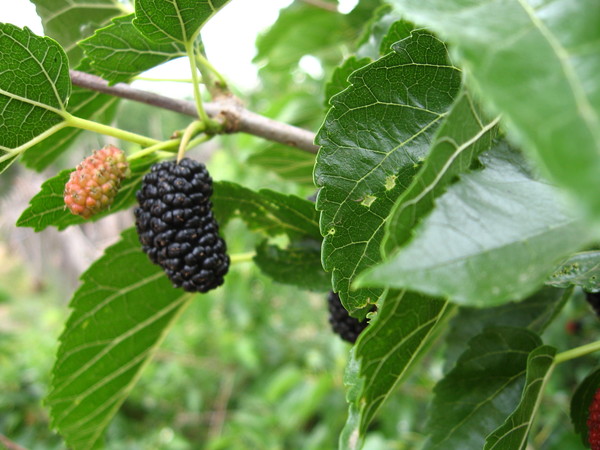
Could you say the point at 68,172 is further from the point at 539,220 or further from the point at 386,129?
the point at 539,220

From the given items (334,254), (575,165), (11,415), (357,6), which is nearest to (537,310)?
(334,254)

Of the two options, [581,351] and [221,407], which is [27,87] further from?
[221,407]

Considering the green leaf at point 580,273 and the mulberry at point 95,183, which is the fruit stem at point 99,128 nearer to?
the mulberry at point 95,183

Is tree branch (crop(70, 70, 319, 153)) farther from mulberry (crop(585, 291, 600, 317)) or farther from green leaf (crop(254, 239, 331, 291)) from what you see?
mulberry (crop(585, 291, 600, 317))

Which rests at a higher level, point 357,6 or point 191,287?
point 357,6

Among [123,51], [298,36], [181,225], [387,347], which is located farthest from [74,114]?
[298,36]

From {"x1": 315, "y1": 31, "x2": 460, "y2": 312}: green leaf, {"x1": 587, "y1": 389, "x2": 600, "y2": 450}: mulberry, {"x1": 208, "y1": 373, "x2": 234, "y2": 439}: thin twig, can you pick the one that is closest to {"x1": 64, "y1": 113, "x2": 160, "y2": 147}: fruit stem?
{"x1": 315, "y1": 31, "x2": 460, "y2": 312}: green leaf
